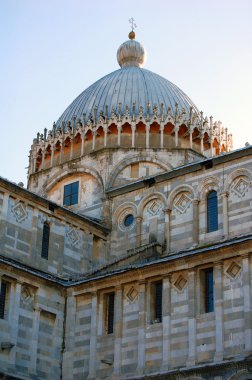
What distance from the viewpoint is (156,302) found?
103ft

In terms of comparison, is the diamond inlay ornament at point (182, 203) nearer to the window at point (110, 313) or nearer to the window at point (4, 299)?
the window at point (110, 313)

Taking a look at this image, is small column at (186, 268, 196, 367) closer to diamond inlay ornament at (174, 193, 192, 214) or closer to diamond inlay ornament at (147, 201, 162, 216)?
diamond inlay ornament at (174, 193, 192, 214)

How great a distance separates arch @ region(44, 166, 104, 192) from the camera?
136ft

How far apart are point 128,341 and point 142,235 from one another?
6763 millimetres

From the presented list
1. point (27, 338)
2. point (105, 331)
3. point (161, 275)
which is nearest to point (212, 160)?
point (161, 275)

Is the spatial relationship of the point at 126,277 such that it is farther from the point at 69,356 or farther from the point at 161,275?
the point at 69,356

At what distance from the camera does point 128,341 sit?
31156 mm

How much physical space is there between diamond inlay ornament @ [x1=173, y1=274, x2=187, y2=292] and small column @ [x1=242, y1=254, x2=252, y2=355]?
268cm

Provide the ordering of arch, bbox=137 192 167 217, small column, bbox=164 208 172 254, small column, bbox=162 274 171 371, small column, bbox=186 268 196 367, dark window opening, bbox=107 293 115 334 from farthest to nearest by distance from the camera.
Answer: arch, bbox=137 192 167 217
small column, bbox=164 208 172 254
dark window opening, bbox=107 293 115 334
small column, bbox=162 274 171 371
small column, bbox=186 268 196 367

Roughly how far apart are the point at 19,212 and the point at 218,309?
34.2 feet

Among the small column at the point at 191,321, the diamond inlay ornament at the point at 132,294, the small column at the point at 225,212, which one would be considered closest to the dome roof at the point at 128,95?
the small column at the point at 225,212

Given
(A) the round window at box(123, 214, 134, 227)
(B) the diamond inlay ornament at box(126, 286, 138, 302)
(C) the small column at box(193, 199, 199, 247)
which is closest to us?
(B) the diamond inlay ornament at box(126, 286, 138, 302)

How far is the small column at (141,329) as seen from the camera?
3027 centimetres

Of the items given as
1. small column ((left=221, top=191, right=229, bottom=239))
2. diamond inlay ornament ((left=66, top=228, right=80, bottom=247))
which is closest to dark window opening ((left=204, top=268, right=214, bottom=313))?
small column ((left=221, top=191, right=229, bottom=239))
